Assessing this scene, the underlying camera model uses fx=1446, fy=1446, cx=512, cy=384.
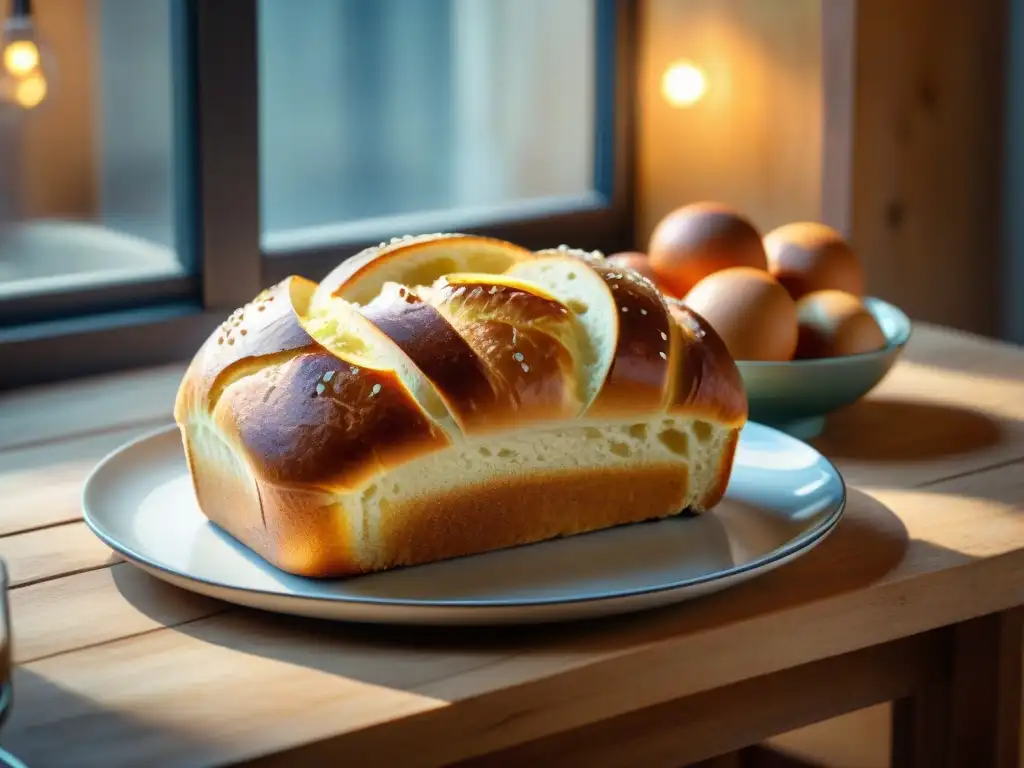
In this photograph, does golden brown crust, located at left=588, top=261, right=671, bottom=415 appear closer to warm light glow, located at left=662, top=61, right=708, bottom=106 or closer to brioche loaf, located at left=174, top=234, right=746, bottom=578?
brioche loaf, located at left=174, top=234, right=746, bottom=578

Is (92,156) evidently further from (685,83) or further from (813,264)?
(813,264)

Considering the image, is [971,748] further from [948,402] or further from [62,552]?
[62,552]

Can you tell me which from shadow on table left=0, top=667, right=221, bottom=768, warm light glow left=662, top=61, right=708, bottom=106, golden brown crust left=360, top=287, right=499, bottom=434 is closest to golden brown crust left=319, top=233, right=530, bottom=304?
golden brown crust left=360, top=287, right=499, bottom=434

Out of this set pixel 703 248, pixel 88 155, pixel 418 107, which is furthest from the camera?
pixel 418 107

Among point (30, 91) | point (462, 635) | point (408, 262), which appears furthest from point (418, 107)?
point (462, 635)

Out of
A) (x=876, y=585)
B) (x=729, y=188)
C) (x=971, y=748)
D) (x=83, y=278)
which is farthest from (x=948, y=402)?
(x=83, y=278)
